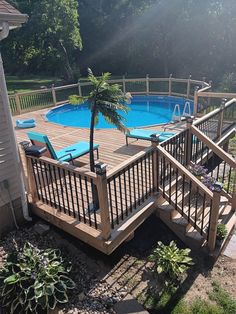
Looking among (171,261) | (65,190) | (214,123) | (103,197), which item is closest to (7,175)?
(65,190)

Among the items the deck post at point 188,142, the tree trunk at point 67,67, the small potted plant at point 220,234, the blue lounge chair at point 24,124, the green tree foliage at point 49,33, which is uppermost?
the green tree foliage at point 49,33

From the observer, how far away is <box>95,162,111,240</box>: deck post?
3443 mm

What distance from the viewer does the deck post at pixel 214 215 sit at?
3.97m

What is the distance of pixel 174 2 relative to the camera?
2055 cm

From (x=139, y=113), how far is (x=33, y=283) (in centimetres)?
1172

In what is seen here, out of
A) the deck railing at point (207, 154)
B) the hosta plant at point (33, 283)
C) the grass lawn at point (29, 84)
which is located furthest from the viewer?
the grass lawn at point (29, 84)

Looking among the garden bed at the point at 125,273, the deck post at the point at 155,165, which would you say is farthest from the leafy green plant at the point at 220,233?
the deck post at the point at 155,165

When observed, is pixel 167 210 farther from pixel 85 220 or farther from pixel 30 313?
pixel 30 313

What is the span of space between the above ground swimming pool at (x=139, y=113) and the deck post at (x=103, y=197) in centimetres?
871

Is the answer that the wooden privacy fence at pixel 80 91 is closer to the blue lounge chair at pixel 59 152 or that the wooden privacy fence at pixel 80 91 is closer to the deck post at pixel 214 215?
the blue lounge chair at pixel 59 152

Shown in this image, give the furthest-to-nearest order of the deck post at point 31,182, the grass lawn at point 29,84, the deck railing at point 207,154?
the grass lawn at point 29,84
the deck railing at point 207,154
the deck post at point 31,182

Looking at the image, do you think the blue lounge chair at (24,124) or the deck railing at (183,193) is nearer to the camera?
the deck railing at (183,193)

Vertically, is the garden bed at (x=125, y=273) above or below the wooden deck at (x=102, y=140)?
below

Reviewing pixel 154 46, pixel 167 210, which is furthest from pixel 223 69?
pixel 167 210
